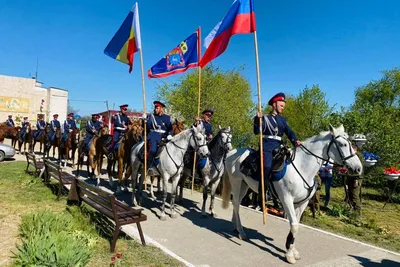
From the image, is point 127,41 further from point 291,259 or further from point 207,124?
point 291,259

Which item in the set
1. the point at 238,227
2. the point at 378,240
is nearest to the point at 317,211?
the point at 378,240

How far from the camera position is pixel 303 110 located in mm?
28219

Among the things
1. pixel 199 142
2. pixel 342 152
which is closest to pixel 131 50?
pixel 199 142

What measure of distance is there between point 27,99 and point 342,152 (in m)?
50.2

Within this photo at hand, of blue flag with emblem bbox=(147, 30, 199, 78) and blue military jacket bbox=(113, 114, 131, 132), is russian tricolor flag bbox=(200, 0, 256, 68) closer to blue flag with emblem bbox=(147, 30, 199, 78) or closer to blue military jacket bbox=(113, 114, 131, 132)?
blue flag with emblem bbox=(147, 30, 199, 78)

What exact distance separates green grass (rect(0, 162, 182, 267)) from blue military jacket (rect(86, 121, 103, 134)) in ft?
11.2

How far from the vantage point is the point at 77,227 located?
5961 mm

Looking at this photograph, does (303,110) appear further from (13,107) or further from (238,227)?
(13,107)

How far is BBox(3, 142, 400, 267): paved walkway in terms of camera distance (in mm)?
5312

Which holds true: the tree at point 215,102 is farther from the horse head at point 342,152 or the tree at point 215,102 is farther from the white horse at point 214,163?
the horse head at point 342,152

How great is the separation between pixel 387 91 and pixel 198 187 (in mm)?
33308

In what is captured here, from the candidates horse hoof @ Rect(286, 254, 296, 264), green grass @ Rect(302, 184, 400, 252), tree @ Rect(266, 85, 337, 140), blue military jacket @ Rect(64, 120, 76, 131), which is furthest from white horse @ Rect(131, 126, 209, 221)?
tree @ Rect(266, 85, 337, 140)

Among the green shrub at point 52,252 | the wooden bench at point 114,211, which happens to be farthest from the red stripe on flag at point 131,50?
the green shrub at point 52,252

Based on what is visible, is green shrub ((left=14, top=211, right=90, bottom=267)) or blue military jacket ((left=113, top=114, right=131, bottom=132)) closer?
green shrub ((left=14, top=211, right=90, bottom=267))
